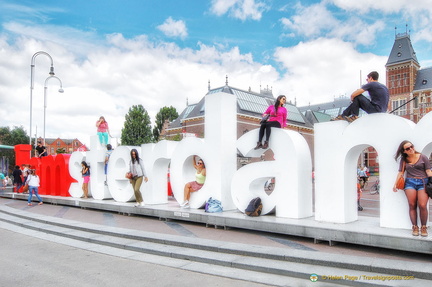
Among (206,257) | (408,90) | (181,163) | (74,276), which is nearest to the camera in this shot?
(74,276)

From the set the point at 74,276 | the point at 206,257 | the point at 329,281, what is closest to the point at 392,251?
the point at 329,281

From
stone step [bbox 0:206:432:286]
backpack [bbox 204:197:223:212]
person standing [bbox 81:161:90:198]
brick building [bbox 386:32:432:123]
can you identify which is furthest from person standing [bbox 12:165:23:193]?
brick building [bbox 386:32:432:123]

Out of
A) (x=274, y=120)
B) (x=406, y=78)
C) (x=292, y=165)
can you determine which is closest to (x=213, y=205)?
(x=292, y=165)

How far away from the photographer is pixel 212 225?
30.6 feet

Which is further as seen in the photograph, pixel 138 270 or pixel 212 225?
pixel 212 225

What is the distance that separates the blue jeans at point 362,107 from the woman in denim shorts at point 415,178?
1138 millimetres

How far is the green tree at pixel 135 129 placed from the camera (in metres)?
57.6

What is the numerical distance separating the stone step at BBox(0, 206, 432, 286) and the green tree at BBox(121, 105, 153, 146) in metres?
49.2

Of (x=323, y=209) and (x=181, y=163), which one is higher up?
(x=181, y=163)

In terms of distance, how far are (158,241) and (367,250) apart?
426cm

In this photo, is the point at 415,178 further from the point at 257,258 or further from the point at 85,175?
the point at 85,175

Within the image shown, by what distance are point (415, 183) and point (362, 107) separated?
200 centimetres

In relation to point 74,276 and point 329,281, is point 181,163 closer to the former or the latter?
point 74,276

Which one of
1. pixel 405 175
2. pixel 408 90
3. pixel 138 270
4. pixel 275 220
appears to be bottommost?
pixel 138 270
